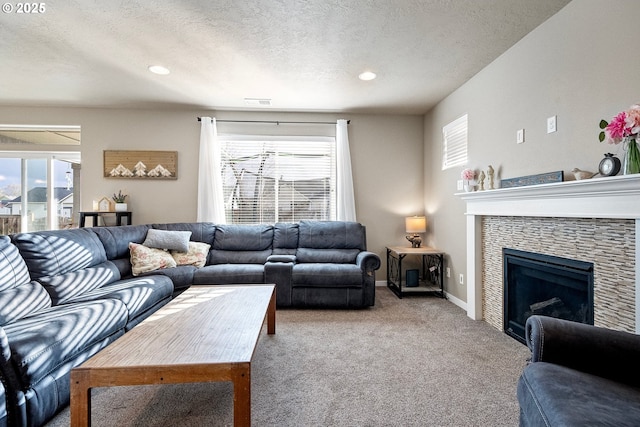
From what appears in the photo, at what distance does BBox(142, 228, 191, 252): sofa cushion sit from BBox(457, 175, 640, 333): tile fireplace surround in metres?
A: 3.34

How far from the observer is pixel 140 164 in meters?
4.01

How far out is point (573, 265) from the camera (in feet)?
6.29

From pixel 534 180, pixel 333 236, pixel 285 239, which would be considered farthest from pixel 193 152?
pixel 534 180

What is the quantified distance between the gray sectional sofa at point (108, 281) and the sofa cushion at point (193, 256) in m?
0.04

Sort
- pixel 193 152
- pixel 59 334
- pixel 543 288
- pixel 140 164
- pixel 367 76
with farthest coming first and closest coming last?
pixel 193 152 → pixel 140 164 → pixel 367 76 → pixel 543 288 → pixel 59 334

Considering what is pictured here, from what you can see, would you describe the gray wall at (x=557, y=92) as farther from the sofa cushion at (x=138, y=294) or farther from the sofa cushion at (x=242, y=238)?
the sofa cushion at (x=138, y=294)

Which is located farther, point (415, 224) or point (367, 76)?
point (415, 224)

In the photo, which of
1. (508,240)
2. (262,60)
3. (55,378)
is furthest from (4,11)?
(508,240)

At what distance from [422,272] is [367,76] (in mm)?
2828

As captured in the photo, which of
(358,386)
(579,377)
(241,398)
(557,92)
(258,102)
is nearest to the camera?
(579,377)

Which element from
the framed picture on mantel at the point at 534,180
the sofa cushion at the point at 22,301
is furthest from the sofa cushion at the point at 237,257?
Answer: the framed picture on mantel at the point at 534,180

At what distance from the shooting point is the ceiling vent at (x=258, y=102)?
3.69 m

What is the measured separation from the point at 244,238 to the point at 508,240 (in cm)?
303

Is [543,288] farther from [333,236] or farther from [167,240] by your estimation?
[167,240]
